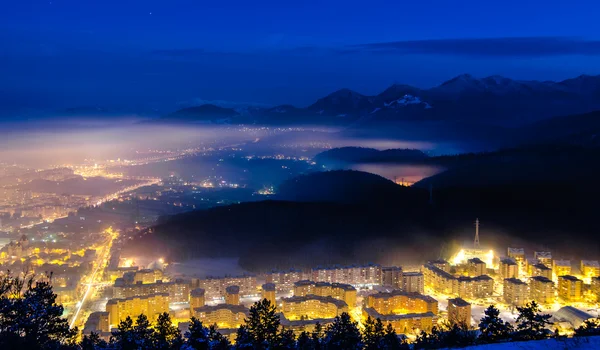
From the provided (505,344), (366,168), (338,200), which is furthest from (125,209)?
(505,344)

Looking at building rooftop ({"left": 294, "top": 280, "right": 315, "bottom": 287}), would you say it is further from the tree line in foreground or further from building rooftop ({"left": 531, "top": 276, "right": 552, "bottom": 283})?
building rooftop ({"left": 531, "top": 276, "right": 552, "bottom": 283})

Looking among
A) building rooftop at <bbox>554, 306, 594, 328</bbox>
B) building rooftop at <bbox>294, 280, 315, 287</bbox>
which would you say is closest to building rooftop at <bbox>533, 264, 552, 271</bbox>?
building rooftop at <bbox>554, 306, 594, 328</bbox>

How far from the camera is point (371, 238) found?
1214 centimetres

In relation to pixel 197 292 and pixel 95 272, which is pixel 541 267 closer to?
pixel 197 292

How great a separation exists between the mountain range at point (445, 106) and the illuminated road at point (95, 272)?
1607cm

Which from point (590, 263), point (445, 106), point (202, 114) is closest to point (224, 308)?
point (590, 263)

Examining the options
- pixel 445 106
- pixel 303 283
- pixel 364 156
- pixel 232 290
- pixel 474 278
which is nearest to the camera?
pixel 232 290

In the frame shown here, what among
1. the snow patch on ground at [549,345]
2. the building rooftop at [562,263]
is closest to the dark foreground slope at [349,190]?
the building rooftop at [562,263]

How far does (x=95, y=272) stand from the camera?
10781 mm

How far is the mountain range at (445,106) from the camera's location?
2452 cm

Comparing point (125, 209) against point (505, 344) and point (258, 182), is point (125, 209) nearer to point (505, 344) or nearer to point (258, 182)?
point (258, 182)

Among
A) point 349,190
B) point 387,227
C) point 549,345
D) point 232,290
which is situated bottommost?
point 232,290

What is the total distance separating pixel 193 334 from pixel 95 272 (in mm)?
6454

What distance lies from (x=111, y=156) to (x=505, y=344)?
2080cm
